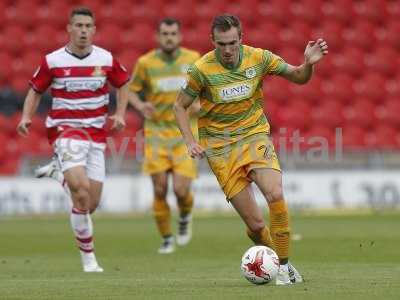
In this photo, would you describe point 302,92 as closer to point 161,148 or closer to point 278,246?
point 161,148

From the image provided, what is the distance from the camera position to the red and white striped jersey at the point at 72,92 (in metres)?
10.6

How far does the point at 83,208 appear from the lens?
34.4ft

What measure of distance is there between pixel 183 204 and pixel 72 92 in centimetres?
332

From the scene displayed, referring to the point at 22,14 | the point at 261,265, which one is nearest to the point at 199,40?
the point at 22,14

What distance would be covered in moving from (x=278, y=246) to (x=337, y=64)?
1457cm

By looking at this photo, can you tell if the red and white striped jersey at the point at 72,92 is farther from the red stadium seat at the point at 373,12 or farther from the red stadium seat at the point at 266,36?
the red stadium seat at the point at 373,12

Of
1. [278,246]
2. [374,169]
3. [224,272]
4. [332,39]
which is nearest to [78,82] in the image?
[224,272]

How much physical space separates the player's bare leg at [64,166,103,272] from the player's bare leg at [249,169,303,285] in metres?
2.35

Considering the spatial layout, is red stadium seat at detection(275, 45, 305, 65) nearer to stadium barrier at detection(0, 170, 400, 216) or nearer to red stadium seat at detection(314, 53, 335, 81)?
red stadium seat at detection(314, 53, 335, 81)

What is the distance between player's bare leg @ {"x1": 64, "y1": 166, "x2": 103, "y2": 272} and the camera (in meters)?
10.4

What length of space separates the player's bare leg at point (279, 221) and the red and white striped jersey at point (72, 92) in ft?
8.58

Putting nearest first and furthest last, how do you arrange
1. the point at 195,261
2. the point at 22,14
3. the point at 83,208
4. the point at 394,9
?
the point at 83,208 → the point at 195,261 → the point at 22,14 → the point at 394,9

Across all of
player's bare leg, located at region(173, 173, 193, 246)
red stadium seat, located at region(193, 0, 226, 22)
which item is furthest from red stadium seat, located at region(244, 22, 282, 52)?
player's bare leg, located at region(173, 173, 193, 246)

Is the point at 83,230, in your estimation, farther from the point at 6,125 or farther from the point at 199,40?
the point at 199,40
